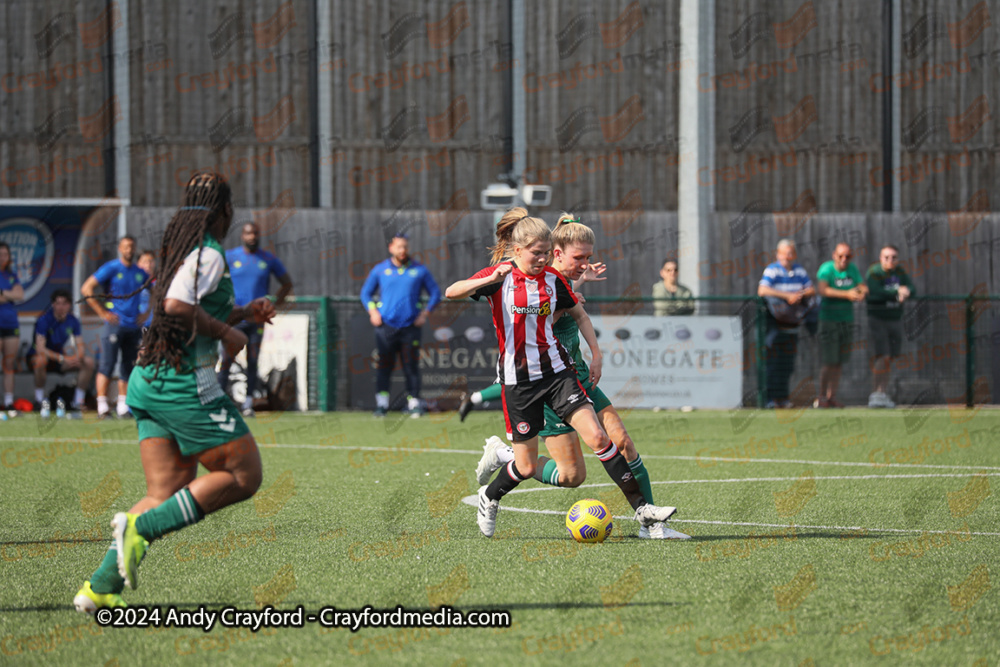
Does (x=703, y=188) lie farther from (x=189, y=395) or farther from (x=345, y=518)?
(x=189, y=395)

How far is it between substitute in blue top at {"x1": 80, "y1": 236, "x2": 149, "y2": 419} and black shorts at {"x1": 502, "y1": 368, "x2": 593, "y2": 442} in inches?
352

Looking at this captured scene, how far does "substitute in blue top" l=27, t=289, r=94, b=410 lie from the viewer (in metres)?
15.3

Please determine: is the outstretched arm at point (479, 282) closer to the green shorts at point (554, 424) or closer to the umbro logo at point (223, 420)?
the green shorts at point (554, 424)

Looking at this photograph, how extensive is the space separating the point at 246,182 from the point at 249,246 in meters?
8.78

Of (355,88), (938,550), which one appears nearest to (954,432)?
(938,550)

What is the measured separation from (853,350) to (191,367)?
13.6 meters

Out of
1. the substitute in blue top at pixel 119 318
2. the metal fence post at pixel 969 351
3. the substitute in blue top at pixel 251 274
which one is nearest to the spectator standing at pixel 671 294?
the metal fence post at pixel 969 351

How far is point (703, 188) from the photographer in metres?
16.6

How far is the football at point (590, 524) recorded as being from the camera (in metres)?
6.07

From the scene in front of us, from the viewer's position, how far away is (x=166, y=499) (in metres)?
4.55

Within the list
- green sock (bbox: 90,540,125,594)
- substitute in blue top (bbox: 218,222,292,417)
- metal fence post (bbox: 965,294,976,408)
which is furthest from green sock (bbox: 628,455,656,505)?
metal fence post (bbox: 965,294,976,408)

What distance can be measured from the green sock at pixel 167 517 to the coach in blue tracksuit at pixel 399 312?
1055cm

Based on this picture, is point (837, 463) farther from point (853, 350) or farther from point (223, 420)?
point (853, 350)

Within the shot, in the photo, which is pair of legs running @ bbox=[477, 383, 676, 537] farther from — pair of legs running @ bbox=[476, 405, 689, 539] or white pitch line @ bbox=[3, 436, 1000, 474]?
white pitch line @ bbox=[3, 436, 1000, 474]
